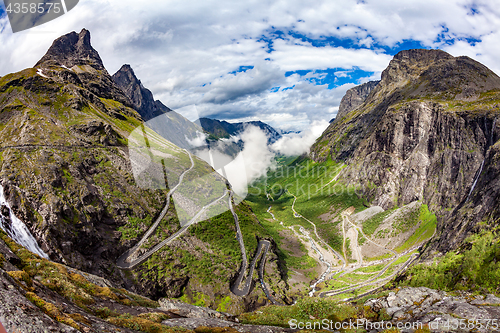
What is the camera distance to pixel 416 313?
72.2 feet

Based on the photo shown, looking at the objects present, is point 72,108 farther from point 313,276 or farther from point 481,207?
point 481,207

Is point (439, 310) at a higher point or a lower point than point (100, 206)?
higher

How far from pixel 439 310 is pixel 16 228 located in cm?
6795

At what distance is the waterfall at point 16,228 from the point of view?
1815 inches

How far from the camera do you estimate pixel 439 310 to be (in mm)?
21484

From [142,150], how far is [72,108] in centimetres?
4107

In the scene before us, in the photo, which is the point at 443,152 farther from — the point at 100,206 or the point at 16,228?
the point at 16,228

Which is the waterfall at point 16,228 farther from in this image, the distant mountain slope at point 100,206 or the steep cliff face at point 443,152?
the steep cliff face at point 443,152

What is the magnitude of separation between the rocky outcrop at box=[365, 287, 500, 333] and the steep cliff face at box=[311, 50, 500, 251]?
4927cm

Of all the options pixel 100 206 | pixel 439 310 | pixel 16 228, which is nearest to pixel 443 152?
pixel 439 310

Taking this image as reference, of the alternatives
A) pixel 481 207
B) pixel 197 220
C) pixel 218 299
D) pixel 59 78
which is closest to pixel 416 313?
pixel 218 299

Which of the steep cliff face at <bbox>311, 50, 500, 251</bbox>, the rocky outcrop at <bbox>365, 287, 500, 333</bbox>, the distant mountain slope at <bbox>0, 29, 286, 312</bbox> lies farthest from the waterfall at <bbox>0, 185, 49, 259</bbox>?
the steep cliff face at <bbox>311, 50, 500, 251</bbox>

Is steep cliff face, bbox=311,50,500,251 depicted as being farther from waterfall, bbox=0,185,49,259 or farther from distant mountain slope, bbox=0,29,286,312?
waterfall, bbox=0,185,49,259

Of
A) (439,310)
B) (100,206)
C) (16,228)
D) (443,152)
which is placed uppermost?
(439,310)
